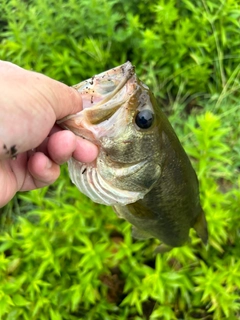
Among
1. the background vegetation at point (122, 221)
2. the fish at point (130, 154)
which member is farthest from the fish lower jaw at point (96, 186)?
the background vegetation at point (122, 221)

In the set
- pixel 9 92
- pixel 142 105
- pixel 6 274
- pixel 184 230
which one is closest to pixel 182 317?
pixel 184 230

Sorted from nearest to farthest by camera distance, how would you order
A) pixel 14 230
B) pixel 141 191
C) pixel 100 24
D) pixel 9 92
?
pixel 9 92 < pixel 141 191 < pixel 14 230 < pixel 100 24

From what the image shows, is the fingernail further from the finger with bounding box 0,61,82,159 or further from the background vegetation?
the background vegetation

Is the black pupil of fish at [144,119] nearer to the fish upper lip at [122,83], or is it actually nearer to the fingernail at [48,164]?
the fish upper lip at [122,83]

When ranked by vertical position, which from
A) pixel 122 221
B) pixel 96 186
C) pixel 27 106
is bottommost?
pixel 122 221

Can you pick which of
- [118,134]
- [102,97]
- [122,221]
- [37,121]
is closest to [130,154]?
[118,134]

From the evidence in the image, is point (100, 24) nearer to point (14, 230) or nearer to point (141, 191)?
point (14, 230)

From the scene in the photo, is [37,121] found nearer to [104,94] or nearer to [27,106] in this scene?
[27,106]
